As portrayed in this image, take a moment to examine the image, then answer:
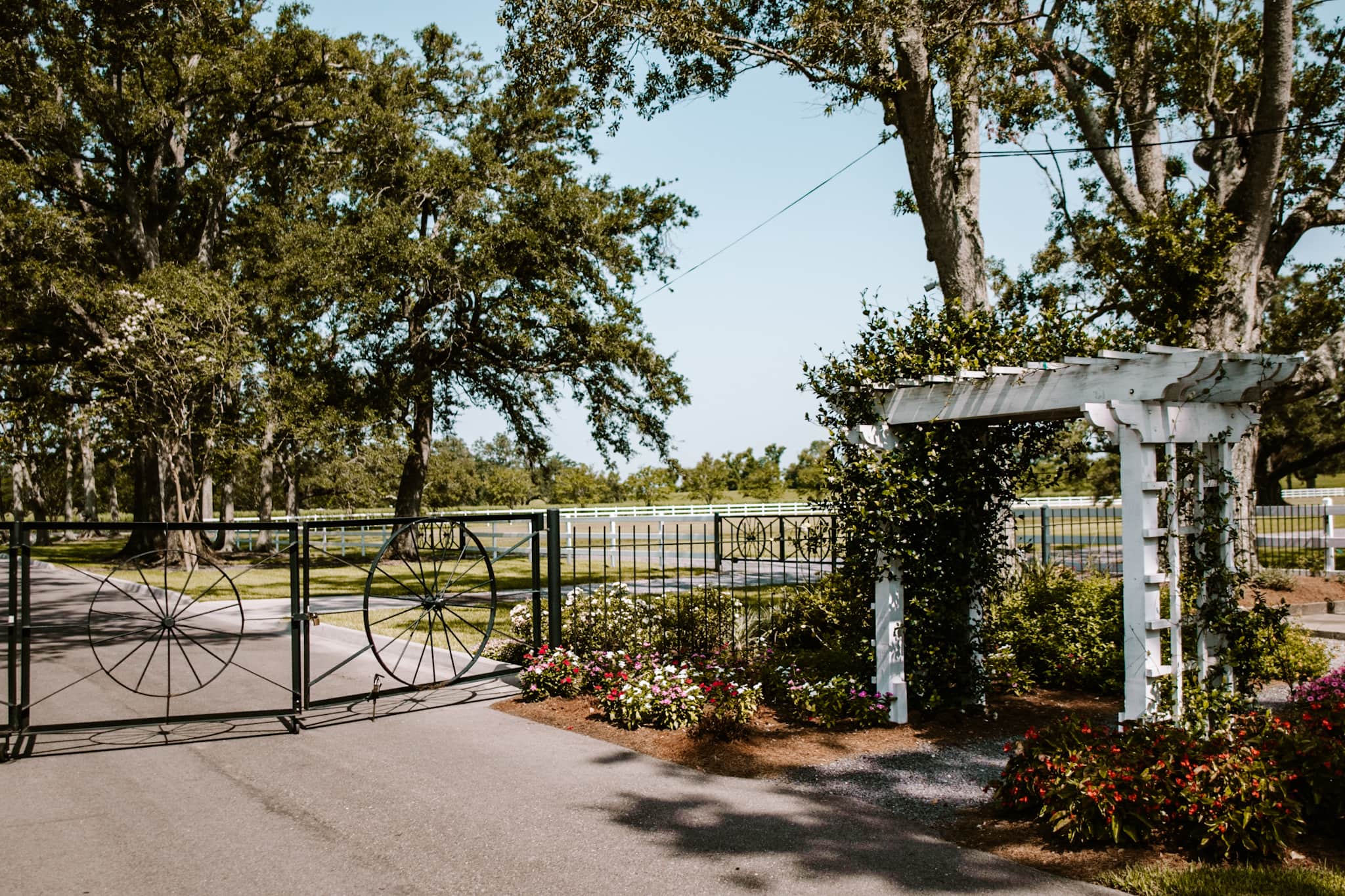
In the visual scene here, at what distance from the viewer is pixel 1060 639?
834cm

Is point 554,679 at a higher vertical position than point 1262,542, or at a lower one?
lower

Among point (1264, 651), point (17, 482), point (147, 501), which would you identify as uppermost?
point (17, 482)

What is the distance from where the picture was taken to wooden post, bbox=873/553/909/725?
693cm

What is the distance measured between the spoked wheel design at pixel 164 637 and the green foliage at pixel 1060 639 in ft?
21.4

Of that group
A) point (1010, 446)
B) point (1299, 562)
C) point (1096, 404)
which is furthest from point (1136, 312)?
point (1299, 562)

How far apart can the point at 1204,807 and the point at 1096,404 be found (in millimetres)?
2420

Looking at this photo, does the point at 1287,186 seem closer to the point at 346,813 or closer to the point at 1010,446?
the point at 1010,446

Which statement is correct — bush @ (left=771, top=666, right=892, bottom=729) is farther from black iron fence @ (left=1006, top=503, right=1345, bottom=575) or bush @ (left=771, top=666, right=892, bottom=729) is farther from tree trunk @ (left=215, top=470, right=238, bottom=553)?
tree trunk @ (left=215, top=470, right=238, bottom=553)

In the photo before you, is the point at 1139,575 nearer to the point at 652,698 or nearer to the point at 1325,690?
the point at 1325,690

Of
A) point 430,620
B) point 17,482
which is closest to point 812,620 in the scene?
point 430,620

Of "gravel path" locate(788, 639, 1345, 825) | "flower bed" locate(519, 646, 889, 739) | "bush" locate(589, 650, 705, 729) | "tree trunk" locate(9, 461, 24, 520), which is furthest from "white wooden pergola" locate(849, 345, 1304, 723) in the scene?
"tree trunk" locate(9, 461, 24, 520)

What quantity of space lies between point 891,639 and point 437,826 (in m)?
3.70

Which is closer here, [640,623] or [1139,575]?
[1139,575]

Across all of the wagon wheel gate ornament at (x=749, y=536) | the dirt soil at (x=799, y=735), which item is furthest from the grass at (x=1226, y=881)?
the wagon wheel gate ornament at (x=749, y=536)
